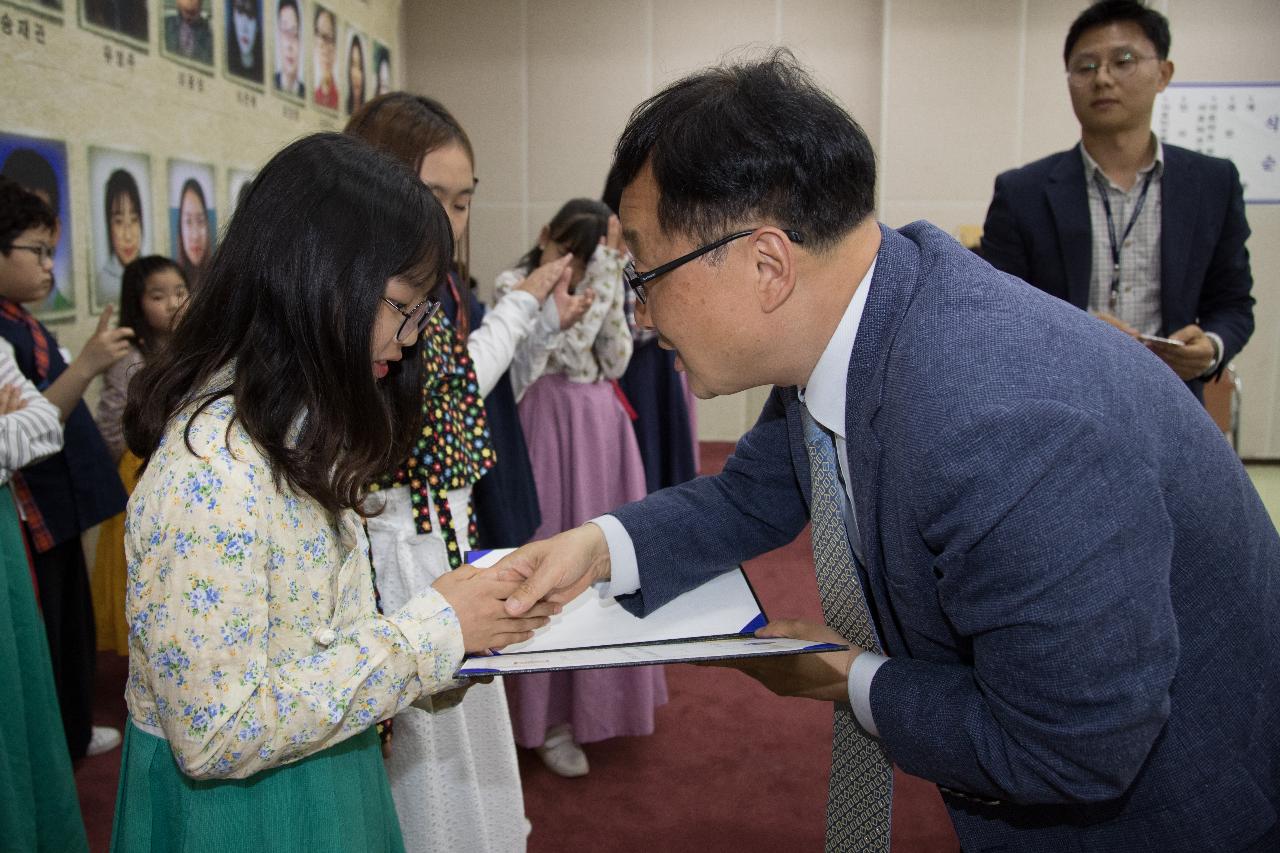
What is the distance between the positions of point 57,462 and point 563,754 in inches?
65.3

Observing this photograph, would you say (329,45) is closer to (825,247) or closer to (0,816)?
(0,816)

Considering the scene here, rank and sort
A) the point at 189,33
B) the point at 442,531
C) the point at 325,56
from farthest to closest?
the point at 325,56
the point at 189,33
the point at 442,531

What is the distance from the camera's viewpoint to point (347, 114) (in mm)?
5789

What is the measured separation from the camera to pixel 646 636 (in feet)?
4.31

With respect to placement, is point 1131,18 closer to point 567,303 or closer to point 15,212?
point 567,303

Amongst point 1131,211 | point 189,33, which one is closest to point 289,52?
point 189,33

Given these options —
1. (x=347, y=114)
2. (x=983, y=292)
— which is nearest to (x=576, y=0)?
(x=347, y=114)

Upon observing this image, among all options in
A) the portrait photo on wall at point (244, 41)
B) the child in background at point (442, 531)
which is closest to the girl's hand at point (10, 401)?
the child in background at point (442, 531)

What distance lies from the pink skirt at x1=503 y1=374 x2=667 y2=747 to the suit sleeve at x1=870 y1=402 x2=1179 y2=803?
213cm

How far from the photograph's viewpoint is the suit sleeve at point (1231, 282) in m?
2.57

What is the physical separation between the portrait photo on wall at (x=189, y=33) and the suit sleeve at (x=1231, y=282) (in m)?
3.53

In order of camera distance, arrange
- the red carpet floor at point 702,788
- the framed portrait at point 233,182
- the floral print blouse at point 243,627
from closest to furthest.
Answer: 1. the floral print blouse at point 243,627
2. the red carpet floor at point 702,788
3. the framed portrait at point 233,182

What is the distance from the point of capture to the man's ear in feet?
3.78

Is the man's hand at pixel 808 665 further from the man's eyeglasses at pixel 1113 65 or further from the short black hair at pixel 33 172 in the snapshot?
the short black hair at pixel 33 172
